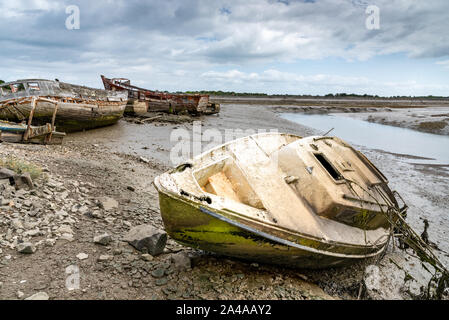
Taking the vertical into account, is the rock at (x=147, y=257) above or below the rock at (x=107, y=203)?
below

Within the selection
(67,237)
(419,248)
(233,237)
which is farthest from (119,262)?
(419,248)

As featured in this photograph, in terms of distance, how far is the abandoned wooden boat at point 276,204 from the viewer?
3.79m

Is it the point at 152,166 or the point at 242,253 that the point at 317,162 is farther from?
the point at 152,166

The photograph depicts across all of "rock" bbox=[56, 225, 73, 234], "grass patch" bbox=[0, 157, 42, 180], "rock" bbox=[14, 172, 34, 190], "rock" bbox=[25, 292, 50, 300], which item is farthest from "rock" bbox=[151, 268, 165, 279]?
"grass patch" bbox=[0, 157, 42, 180]

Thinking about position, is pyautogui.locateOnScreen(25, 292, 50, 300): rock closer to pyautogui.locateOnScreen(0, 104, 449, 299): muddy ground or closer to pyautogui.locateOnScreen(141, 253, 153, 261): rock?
pyautogui.locateOnScreen(0, 104, 449, 299): muddy ground

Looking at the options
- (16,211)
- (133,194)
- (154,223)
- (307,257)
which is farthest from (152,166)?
(307,257)

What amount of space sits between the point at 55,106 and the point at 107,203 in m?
7.45

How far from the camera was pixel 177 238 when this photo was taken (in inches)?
164

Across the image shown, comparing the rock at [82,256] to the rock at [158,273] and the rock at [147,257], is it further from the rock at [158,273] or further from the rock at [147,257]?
the rock at [158,273]

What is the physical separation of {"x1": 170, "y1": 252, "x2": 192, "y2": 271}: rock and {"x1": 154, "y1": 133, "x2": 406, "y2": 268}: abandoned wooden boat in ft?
1.28

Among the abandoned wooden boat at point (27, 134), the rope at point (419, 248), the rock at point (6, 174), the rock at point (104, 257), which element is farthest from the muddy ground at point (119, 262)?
the abandoned wooden boat at point (27, 134)

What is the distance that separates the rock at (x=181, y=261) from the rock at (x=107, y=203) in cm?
216
